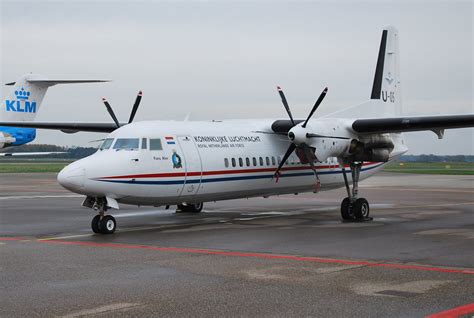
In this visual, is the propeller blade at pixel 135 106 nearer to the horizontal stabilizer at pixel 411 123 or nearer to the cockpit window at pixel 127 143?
the cockpit window at pixel 127 143

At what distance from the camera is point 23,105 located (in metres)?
35.2

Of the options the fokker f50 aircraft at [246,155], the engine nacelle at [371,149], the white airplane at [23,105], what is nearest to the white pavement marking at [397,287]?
the fokker f50 aircraft at [246,155]

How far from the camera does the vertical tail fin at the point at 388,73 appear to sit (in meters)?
22.7

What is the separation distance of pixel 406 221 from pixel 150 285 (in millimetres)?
10964

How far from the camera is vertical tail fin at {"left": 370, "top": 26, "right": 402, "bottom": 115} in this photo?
22.7 meters

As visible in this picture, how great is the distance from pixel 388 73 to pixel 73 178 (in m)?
13.2

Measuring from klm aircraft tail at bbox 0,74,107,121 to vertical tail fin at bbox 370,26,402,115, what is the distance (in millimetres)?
18138

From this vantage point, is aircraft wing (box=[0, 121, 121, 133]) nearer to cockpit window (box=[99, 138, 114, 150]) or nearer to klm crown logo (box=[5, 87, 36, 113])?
cockpit window (box=[99, 138, 114, 150])

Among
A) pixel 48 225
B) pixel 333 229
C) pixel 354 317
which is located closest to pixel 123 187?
pixel 48 225

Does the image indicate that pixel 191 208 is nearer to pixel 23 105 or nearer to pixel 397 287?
pixel 397 287

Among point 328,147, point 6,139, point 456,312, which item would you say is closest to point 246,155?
point 328,147

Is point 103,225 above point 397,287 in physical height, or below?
above

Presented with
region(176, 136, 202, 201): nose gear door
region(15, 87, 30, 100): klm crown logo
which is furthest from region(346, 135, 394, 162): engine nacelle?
region(15, 87, 30, 100): klm crown logo

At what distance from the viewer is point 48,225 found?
57.2 feet
